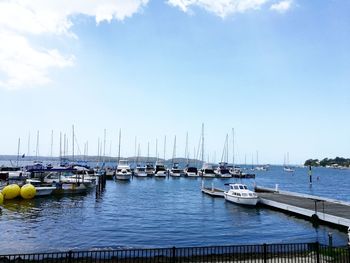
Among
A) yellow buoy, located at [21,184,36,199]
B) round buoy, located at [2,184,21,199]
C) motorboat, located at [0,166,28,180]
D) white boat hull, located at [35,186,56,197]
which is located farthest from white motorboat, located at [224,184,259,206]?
motorboat, located at [0,166,28,180]

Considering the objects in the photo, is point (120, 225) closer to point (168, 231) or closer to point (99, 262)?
point (168, 231)

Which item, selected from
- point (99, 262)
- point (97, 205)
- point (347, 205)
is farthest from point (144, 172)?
point (99, 262)

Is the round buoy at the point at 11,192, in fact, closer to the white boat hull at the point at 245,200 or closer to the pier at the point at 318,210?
the white boat hull at the point at 245,200

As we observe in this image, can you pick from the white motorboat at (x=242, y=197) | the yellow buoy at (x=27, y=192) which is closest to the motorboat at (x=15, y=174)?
the yellow buoy at (x=27, y=192)

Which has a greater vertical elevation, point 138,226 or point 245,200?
point 245,200

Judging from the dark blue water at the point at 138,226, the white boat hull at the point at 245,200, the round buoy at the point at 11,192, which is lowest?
the dark blue water at the point at 138,226

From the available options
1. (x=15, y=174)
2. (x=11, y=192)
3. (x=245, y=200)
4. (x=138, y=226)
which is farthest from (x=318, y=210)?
(x=15, y=174)

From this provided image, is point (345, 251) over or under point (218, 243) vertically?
over

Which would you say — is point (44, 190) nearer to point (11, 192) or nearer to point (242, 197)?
point (11, 192)

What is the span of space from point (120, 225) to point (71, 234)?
6.28 metres

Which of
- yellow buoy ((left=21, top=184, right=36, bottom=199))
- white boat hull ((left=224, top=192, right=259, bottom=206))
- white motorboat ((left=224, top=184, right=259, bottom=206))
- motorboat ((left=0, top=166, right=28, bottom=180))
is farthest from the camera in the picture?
motorboat ((left=0, top=166, right=28, bottom=180))

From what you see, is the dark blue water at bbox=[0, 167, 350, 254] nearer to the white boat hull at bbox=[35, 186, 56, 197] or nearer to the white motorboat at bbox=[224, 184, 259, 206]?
the white motorboat at bbox=[224, 184, 259, 206]

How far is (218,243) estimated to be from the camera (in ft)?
104

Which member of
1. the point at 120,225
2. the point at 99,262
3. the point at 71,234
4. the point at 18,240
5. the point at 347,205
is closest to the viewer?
the point at 99,262
